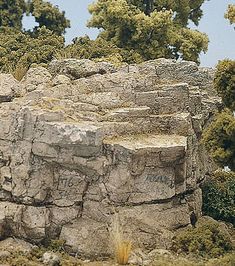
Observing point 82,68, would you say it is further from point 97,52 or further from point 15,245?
point 15,245

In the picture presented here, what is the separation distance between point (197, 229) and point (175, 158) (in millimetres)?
2070

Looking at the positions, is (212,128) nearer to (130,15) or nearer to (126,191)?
(126,191)

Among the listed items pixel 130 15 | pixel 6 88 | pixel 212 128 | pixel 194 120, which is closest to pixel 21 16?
pixel 130 15

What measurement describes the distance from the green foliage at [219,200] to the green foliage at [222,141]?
132 inches

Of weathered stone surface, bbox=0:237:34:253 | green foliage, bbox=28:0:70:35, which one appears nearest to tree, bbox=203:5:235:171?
weathered stone surface, bbox=0:237:34:253

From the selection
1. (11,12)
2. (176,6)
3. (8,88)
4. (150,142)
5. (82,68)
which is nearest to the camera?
(150,142)

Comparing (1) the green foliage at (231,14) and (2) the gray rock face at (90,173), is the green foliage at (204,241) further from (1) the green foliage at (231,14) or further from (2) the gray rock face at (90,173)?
(1) the green foliage at (231,14)

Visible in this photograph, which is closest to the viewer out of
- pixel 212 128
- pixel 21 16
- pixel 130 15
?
pixel 212 128

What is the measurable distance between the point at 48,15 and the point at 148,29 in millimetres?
7779

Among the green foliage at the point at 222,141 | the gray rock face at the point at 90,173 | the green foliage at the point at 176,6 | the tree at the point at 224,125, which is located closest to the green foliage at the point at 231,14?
the tree at the point at 224,125

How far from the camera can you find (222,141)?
49.1 ft

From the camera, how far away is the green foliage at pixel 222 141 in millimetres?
14711

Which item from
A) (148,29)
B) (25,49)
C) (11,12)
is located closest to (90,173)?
(25,49)

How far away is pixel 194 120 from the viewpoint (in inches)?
695
